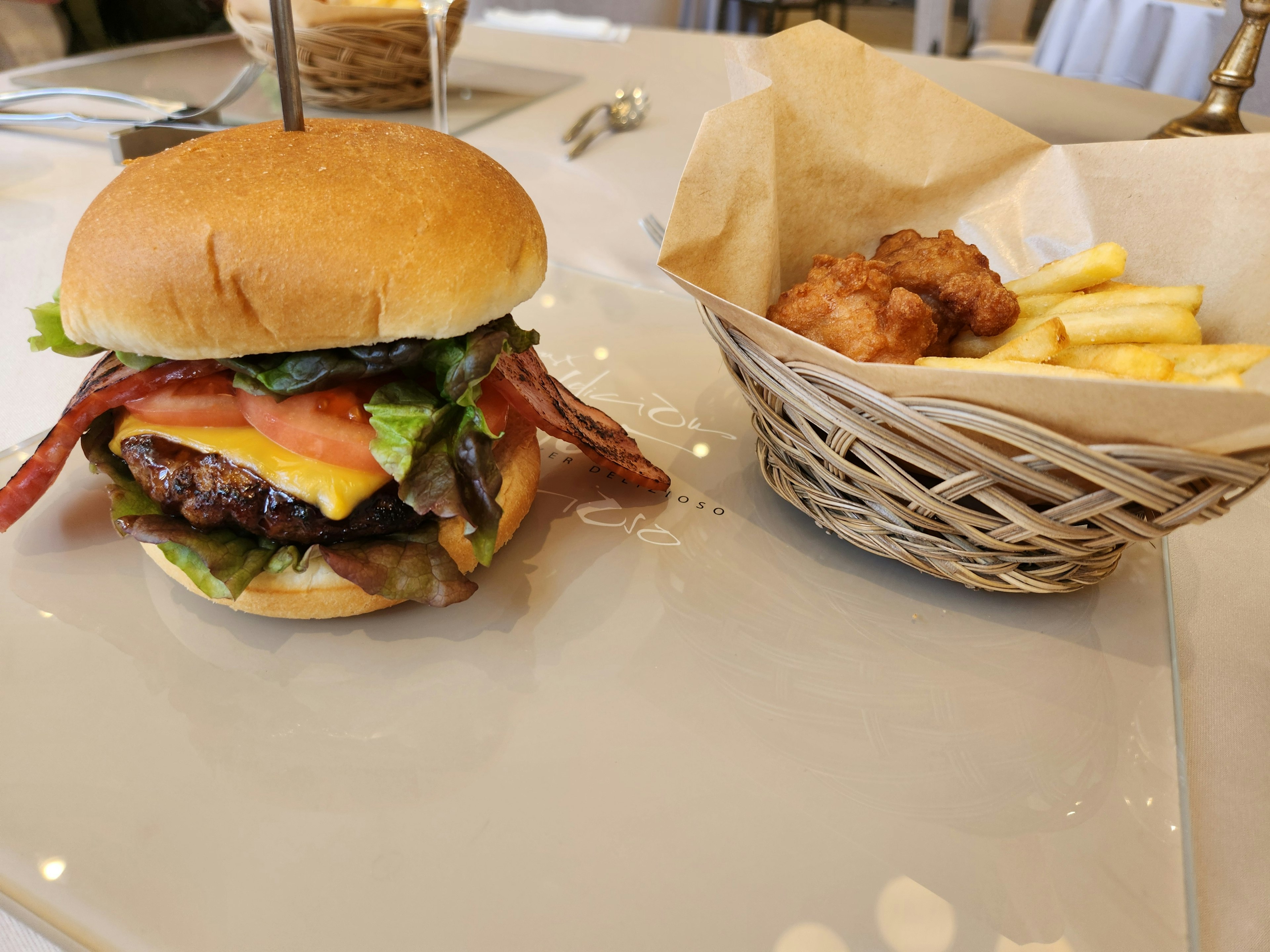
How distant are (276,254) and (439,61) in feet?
5.87

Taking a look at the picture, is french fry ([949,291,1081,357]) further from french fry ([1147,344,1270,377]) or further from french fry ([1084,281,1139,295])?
french fry ([1147,344,1270,377])

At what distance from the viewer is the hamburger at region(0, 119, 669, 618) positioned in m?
1.13

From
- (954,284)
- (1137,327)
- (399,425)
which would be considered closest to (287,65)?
(399,425)

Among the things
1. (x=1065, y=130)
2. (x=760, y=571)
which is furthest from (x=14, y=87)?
(x=1065, y=130)

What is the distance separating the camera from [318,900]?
94cm

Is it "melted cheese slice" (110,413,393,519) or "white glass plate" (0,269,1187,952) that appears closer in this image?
"white glass plate" (0,269,1187,952)

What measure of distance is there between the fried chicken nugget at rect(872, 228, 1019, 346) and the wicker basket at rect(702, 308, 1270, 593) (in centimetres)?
31

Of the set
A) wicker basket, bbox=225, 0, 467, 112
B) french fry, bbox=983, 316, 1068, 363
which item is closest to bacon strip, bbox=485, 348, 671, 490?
french fry, bbox=983, 316, 1068, 363

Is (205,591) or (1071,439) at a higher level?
(1071,439)

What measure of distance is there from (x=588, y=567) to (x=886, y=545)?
1.68 feet

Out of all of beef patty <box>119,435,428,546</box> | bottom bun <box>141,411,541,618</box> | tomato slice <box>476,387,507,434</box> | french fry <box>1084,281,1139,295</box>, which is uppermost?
french fry <box>1084,281,1139,295</box>

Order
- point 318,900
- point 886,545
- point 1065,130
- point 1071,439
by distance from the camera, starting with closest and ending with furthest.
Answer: point 318,900 < point 1071,439 < point 886,545 < point 1065,130

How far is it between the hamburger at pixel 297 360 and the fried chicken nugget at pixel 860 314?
A: 0.46 m

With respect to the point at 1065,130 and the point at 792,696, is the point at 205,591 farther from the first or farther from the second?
the point at 1065,130
